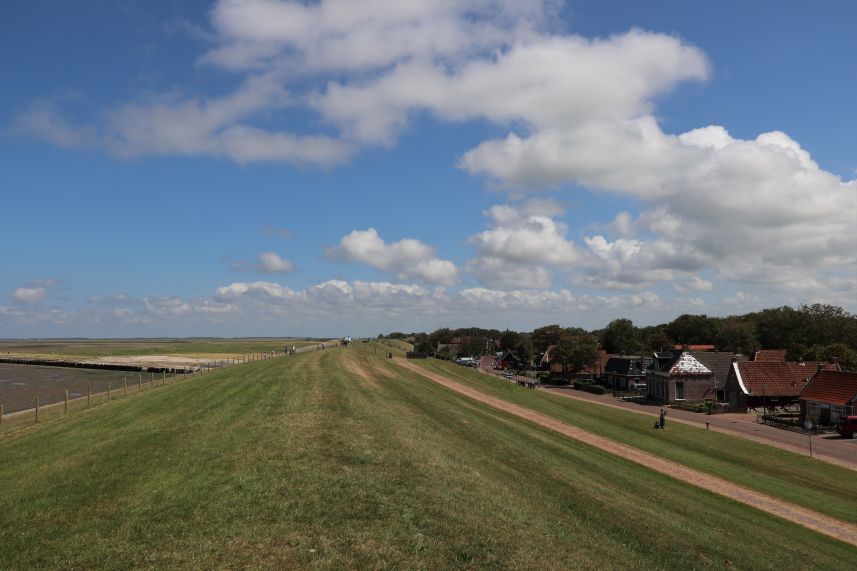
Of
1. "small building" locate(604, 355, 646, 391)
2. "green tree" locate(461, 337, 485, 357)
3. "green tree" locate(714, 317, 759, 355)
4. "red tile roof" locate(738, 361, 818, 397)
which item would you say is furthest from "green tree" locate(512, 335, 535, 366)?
"red tile roof" locate(738, 361, 818, 397)

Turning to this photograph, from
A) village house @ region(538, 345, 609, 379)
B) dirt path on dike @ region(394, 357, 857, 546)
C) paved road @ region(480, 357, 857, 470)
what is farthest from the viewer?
village house @ region(538, 345, 609, 379)

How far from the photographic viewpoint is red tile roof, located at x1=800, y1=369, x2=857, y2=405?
2195 inches

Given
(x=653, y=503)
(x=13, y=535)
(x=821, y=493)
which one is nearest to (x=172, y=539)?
Answer: (x=13, y=535)

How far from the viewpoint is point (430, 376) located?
60.9m

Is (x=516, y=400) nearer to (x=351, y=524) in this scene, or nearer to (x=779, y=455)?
(x=779, y=455)

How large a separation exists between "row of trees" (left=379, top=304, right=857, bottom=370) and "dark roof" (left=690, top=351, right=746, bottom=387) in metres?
19.9

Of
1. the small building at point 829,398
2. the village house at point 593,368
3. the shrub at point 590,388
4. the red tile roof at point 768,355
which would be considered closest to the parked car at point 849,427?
the small building at point 829,398

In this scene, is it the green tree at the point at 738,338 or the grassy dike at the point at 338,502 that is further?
the green tree at the point at 738,338

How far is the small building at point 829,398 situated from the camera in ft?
181

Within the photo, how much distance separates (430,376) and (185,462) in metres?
45.4

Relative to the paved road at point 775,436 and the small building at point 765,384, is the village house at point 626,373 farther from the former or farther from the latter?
the paved road at point 775,436

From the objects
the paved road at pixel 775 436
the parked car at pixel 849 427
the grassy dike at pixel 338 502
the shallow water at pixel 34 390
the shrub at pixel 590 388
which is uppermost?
the grassy dike at pixel 338 502

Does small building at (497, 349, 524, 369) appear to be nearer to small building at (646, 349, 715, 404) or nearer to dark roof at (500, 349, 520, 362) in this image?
dark roof at (500, 349, 520, 362)

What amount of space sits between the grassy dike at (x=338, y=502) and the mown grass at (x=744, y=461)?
742cm
